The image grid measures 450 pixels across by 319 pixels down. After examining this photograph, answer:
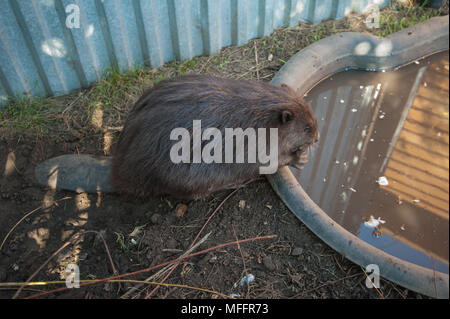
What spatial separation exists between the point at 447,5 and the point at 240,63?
2698 millimetres

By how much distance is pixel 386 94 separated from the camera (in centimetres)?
367

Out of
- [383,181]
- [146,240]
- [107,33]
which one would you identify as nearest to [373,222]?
[383,181]

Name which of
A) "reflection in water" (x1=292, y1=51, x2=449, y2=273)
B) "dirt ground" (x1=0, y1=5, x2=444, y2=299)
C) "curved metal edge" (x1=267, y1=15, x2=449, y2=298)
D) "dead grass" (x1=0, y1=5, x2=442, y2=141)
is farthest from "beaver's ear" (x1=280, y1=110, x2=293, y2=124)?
"dead grass" (x1=0, y1=5, x2=442, y2=141)

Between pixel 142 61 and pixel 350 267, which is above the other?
pixel 142 61

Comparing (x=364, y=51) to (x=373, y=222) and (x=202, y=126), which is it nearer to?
(x=373, y=222)

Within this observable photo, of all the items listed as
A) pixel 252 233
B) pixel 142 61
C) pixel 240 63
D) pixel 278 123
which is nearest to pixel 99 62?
pixel 142 61

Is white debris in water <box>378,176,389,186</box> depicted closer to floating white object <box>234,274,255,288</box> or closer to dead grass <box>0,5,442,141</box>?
floating white object <box>234,274,255,288</box>

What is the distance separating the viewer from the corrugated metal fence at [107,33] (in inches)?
120

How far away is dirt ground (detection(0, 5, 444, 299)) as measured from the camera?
89.9 inches

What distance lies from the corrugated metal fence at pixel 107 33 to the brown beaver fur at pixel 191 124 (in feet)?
3.72

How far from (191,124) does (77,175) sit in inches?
41.9

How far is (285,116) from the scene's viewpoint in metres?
2.48

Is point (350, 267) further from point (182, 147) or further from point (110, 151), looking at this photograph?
point (110, 151)

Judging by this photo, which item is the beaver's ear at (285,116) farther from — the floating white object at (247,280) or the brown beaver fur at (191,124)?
the floating white object at (247,280)
